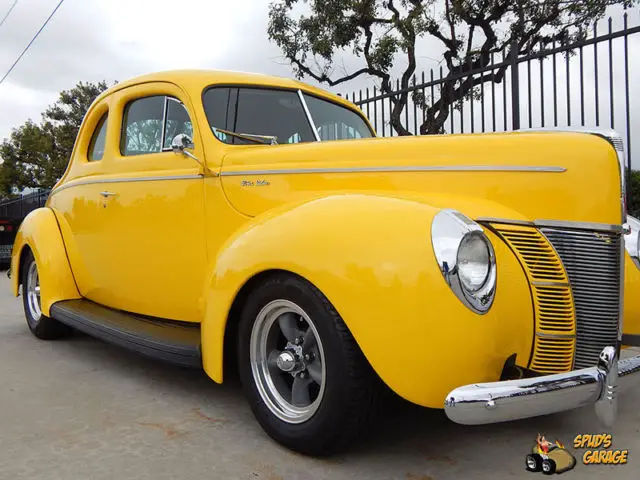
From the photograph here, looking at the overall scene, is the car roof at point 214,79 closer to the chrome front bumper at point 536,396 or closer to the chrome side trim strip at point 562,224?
the chrome side trim strip at point 562,224

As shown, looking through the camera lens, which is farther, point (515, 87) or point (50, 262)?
point (515, 87)

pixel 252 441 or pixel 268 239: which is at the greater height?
pixel 268 239

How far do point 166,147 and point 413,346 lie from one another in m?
2.25

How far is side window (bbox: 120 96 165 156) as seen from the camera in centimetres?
370

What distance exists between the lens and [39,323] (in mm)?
4711

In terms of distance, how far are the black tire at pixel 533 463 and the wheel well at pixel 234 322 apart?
1268 millimetres

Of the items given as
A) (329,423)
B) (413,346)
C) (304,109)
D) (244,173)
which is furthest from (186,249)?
(413,346)

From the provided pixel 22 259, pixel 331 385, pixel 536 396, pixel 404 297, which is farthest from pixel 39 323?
pixel 536 396

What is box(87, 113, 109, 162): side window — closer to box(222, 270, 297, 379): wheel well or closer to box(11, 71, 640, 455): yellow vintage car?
box(11, 71, 640, 455): yellow vintage car

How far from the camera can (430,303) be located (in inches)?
77.7

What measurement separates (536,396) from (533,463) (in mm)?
545

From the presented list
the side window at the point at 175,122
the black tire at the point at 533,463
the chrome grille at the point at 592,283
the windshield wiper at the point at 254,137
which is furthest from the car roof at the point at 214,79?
the black tire at the point at 533,463

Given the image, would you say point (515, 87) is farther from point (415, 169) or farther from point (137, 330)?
point (137, 330)

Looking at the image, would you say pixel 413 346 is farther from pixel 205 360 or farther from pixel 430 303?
pixel 205 360
